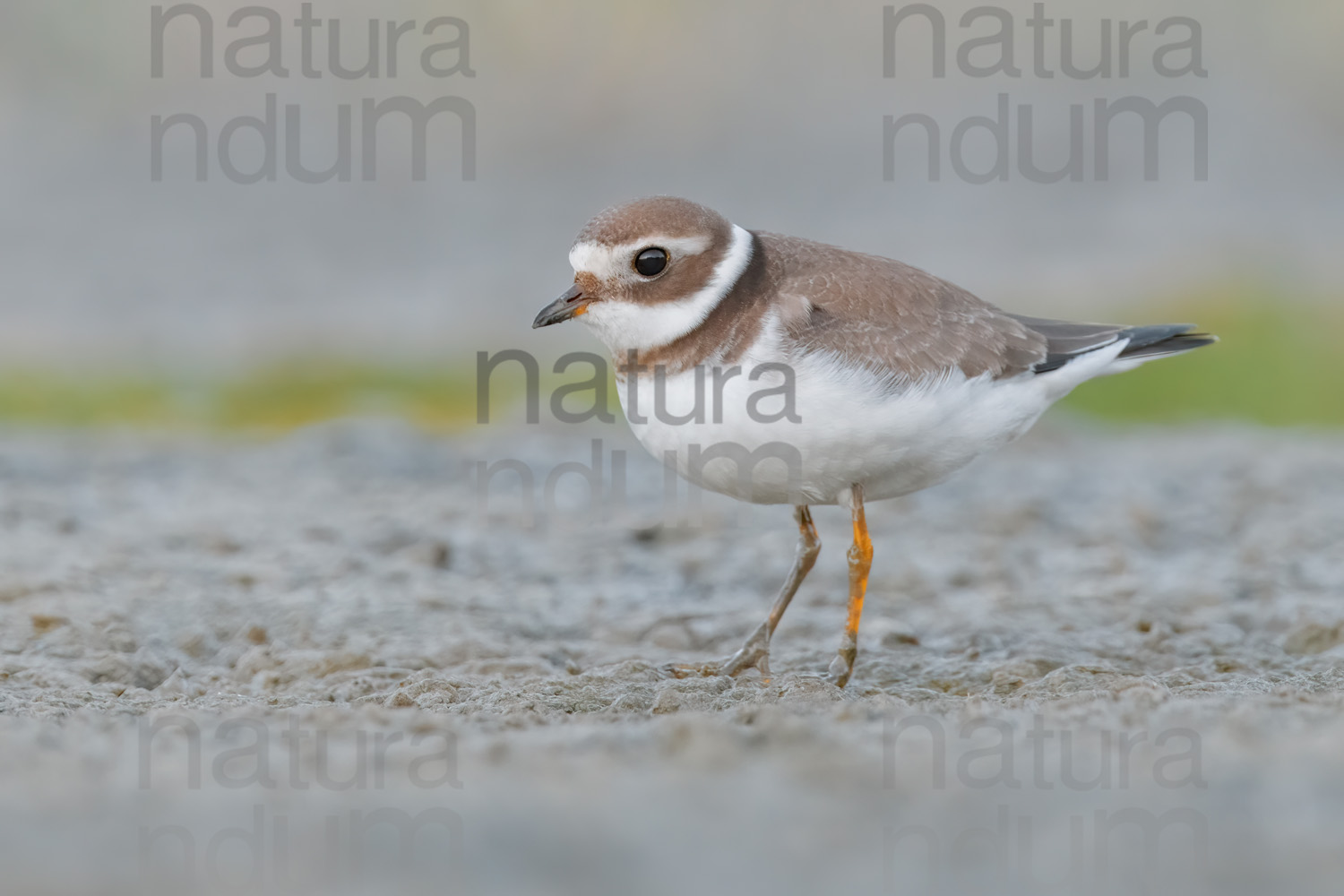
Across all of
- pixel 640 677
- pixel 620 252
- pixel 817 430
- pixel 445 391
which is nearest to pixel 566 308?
pixel 620 252

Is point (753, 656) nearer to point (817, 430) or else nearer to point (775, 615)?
point (775, 615)

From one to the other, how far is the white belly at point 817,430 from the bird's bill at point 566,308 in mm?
334

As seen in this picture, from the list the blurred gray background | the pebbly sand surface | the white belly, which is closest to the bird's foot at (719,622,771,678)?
the pebbly sand surface

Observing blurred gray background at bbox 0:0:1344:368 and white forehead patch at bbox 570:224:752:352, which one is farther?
blurred gray background at bbox 0:0:1344:368

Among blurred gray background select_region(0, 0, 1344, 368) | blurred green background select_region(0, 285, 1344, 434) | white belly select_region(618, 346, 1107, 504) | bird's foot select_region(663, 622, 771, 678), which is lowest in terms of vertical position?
bird's foot select_region(663, 622, 771, 678)

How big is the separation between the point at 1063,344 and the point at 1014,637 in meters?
1.29

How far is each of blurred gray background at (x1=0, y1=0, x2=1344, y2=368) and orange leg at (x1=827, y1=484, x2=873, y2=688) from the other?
9.93 m

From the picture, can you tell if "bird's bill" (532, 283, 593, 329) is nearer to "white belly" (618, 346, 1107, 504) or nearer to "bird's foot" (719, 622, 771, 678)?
"white belly" (618, 346, 1107, 504)

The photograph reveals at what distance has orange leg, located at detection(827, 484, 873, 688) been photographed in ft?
18.2

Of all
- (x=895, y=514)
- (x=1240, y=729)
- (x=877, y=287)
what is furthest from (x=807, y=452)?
(x=895, y=514)

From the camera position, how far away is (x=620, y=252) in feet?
17.7

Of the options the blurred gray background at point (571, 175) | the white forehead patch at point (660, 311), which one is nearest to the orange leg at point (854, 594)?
the white forehead patch at point (660, 311)

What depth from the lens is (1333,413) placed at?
13.4 m

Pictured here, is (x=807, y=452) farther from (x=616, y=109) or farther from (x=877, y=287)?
(x=616, y=109)
